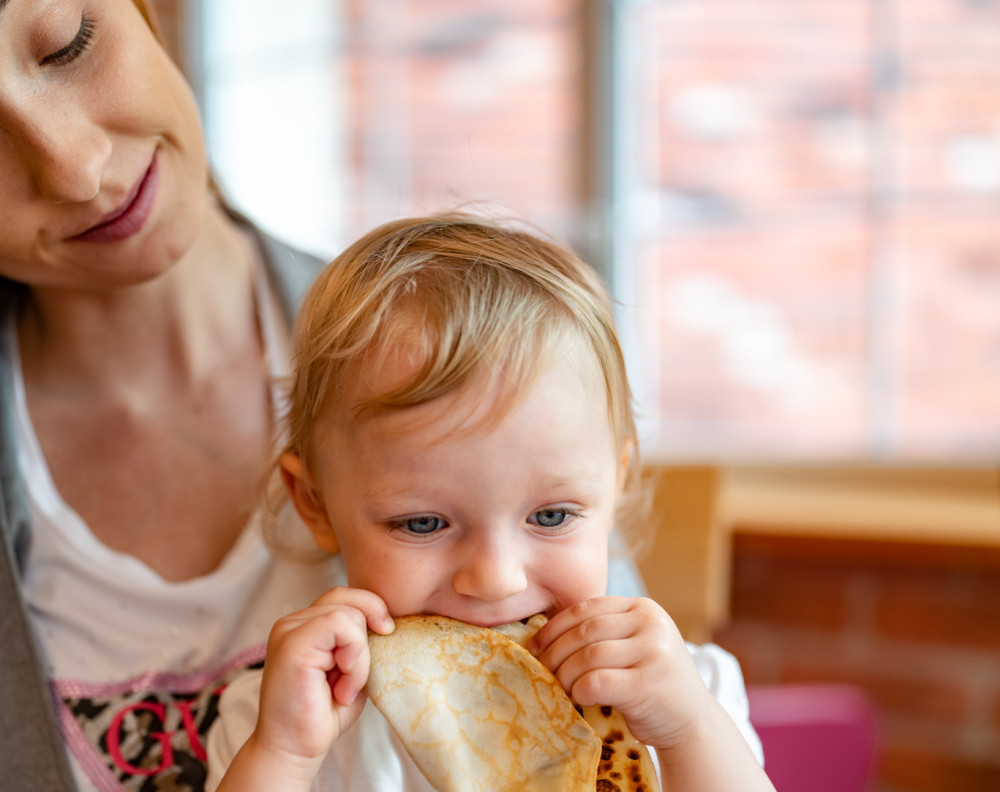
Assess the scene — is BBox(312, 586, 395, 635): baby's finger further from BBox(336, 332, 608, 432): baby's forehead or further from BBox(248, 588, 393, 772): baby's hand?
BBox(336, 332, 608, 432): baby's forehead

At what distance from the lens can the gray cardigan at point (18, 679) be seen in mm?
952

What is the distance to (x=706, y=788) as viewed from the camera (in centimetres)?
76

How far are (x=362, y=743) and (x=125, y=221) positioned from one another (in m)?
0.51

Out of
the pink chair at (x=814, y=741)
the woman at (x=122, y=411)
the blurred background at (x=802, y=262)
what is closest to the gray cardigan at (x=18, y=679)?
the woman at (x=122, y=411)

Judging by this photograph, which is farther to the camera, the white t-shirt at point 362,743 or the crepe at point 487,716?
the white t-shirt at point 362,743

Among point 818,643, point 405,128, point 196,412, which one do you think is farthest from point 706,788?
point 405,128

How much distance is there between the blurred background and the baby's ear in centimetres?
105

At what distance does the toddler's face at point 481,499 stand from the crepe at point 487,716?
0.08ft

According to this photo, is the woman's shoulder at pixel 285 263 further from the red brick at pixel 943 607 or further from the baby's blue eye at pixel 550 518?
the red brick at pixel 943 607

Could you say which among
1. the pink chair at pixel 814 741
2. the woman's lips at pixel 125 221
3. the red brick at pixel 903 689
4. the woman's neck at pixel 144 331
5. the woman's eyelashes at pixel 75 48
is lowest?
the red brick at pixel 903 689

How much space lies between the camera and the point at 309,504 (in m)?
Result: 0.91

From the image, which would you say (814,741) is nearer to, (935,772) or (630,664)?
(630,664)

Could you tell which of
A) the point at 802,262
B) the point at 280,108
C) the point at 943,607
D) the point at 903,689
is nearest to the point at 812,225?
the point at 802,262

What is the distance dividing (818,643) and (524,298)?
1569 millimetres
